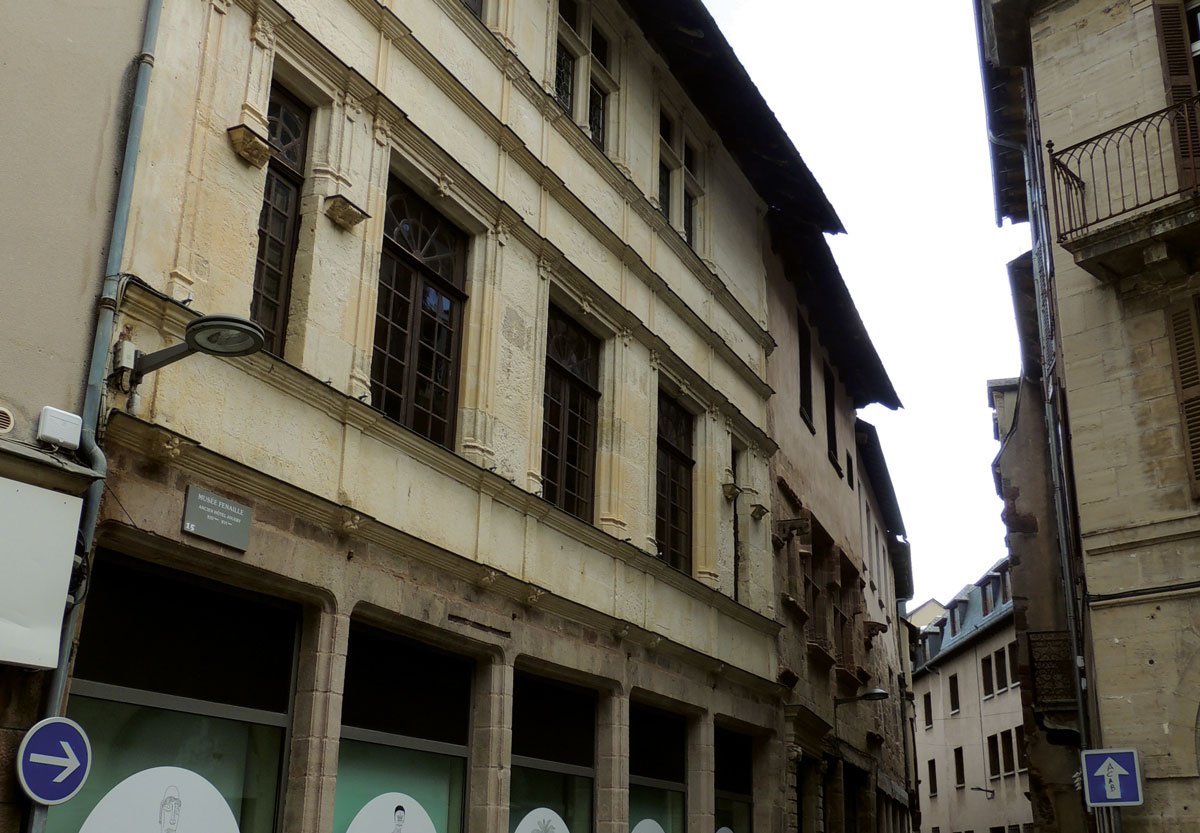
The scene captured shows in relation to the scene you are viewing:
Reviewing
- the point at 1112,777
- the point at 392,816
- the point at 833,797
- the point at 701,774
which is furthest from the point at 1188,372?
the point at 833,797

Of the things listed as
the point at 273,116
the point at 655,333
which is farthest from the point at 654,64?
the point at 273,116

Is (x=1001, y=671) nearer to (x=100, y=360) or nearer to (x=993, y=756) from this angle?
(x=993, y=756)

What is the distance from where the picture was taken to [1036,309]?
21094 mm

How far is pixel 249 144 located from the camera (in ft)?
28.1

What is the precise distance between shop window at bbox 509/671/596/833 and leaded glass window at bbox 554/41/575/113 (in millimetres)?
6195

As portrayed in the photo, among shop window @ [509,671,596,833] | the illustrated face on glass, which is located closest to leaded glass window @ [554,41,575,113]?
shop window @ [509,671,596,833]

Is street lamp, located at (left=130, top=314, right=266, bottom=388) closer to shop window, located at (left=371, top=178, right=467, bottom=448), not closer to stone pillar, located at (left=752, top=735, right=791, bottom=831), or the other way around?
shop window, located at (left=371, top=178, right=467, bottom=448)

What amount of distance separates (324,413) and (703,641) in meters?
6.99

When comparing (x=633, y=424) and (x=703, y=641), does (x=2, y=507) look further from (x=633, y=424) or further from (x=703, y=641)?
(x=703, y=641)

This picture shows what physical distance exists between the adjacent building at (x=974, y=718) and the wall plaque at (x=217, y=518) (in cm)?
2999

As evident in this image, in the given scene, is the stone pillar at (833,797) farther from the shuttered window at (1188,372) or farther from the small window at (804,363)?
the shuttered window at (1188,372)

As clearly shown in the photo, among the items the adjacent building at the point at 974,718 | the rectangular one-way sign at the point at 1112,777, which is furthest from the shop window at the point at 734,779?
the adjacent building at the point at 974,718

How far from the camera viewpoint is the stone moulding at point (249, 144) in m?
8.52

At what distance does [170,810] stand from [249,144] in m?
4.36
